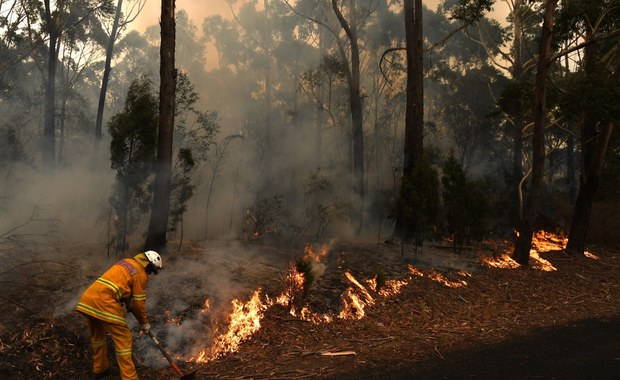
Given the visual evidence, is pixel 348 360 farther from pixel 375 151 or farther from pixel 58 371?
pixel 375 151

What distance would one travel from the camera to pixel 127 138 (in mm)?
9656

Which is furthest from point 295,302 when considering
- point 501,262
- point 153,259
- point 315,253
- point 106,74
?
point 106,74

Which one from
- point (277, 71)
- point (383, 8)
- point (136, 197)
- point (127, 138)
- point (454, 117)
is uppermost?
point (383, 8)

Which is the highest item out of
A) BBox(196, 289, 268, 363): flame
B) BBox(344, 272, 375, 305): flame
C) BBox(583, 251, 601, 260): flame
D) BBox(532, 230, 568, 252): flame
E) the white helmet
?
the white helmet

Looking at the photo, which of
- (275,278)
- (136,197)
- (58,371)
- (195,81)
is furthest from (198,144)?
(195,81)

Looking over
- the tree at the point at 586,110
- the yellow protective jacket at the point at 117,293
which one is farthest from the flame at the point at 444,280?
the yellow protective jacket at the point at 117,293

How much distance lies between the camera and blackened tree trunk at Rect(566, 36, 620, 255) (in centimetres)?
1366

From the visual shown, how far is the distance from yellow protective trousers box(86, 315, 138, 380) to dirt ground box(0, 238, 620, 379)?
0.34 metres

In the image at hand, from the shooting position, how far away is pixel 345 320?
25.0 feet

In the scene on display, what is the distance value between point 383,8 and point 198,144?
21028mm

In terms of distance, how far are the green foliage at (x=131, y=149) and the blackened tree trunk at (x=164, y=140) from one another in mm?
367

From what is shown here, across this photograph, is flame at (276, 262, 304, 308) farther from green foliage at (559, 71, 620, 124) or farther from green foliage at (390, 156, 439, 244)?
green foliage at (559, 71, 620, 124)

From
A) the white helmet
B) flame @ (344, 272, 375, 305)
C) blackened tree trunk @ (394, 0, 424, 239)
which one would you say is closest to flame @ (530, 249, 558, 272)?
blackened tree trunk @ (394, 0, 424, 239)

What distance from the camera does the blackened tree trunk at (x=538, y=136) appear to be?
11.6 meters
